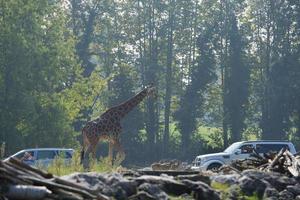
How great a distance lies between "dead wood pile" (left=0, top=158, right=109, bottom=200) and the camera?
10.5m

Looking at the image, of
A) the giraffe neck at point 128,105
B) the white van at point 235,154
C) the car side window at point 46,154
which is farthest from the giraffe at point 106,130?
the car side window at point 46,154

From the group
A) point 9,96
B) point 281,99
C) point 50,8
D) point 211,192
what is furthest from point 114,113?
point 281,99

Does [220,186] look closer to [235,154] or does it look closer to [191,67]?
[235,154]

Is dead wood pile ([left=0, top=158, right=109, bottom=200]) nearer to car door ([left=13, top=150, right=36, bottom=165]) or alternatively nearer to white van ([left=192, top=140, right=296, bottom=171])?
car door ([left=13, top=150, right=36, bottom=165])

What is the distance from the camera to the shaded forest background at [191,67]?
7462 centimetres

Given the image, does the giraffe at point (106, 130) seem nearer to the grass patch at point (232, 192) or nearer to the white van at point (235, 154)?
the white van at point (235, 154)

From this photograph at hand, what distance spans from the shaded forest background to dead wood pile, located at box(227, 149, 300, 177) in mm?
48402

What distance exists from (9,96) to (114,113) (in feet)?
85.7

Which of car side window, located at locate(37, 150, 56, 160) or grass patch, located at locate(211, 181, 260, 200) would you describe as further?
car side window, located at locate(37, 150, 56, 160)

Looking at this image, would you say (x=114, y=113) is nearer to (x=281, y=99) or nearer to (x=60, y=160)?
(x=60, y=160)

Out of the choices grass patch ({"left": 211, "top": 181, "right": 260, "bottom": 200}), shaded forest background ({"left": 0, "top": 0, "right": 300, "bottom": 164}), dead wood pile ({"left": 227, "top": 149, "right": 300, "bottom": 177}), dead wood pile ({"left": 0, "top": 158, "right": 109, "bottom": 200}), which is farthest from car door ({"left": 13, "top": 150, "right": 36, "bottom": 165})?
shaded forest background ({"left": 0, "top": 0, "right": 300, "bottom": 164})

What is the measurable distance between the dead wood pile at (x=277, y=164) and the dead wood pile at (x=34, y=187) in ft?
17.8

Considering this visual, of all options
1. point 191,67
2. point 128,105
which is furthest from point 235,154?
point 191,67

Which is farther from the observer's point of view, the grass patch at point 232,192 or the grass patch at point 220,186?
the grass patch at point 220,186
